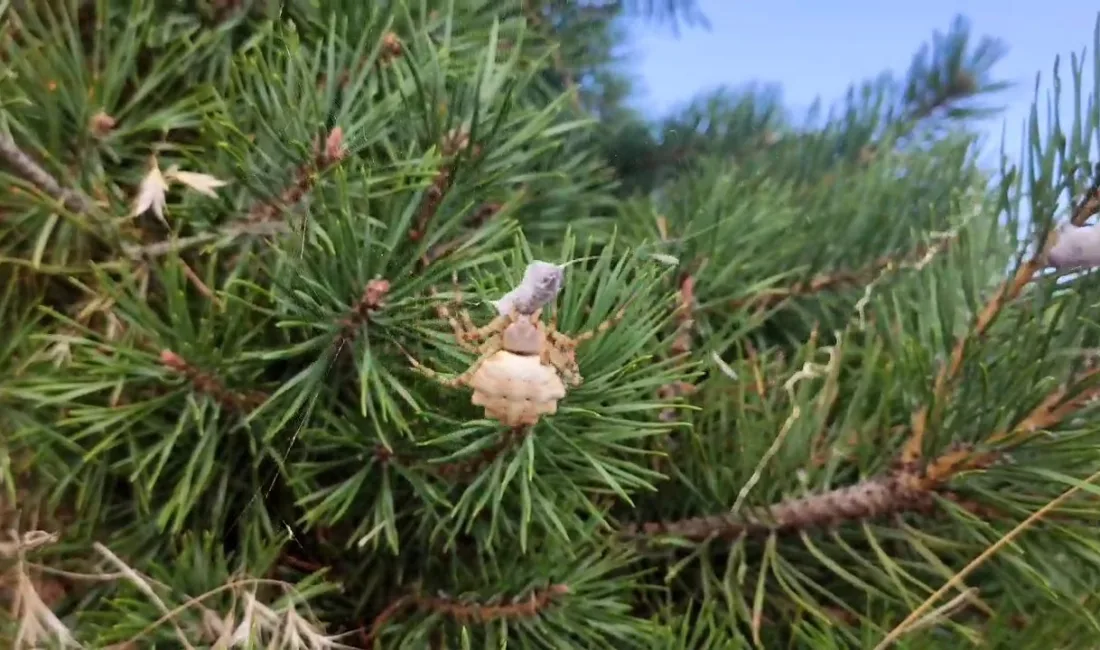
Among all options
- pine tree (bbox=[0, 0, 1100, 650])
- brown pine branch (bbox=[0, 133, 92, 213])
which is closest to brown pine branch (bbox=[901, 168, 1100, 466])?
pine tree (bbox=[0, 0, 1100, 650])

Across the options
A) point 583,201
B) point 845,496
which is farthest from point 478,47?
point 845,496

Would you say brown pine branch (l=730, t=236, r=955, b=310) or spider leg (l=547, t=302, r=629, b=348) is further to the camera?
brown pine branch (l=730, t=236, r=955, b=310)

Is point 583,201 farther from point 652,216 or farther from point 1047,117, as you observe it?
point 1047,117

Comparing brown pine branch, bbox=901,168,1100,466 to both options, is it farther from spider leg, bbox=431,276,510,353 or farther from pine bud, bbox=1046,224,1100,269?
spider leg, bbox=431,276,510,353

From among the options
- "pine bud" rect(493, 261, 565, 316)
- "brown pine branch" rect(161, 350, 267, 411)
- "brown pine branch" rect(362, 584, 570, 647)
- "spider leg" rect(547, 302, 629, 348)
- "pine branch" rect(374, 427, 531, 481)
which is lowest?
"brown pine branch" rect(362, 584, 570, 647)

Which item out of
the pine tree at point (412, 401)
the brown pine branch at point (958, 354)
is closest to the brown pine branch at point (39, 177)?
the pine tree at point (412, 401)

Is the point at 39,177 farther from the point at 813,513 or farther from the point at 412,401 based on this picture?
the point at 813,513

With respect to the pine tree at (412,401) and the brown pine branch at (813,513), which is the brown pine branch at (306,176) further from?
the brown pine branch at (813,513)
